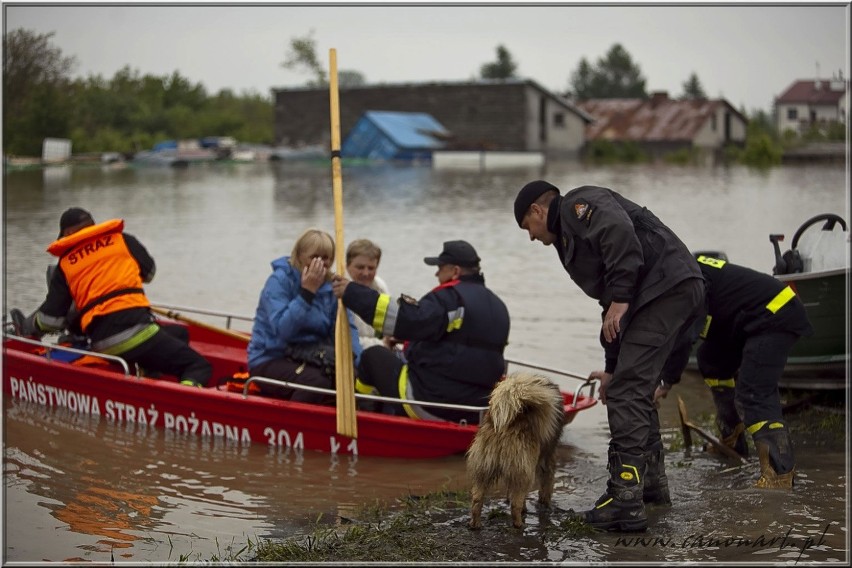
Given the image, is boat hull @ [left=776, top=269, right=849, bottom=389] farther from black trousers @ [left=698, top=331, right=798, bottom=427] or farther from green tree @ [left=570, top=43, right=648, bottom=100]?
green tree @ [left=570, top=43, right=648, bottom=100]

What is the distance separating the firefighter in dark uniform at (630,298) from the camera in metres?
5.54

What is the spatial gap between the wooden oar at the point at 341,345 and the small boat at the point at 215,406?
0.37 feet

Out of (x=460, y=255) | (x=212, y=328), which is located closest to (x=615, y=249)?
(x=460, y=255)

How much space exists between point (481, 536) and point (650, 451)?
110 centimetres

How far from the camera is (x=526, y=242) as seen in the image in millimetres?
19938

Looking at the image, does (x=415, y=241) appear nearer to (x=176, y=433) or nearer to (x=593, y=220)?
(x=176, y=433)

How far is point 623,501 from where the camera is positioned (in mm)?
5605

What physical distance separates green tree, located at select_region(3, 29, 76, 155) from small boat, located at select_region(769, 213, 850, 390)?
1121cm

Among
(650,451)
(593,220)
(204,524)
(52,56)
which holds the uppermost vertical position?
(52,56)

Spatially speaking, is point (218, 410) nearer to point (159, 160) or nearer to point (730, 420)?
point (730, 420)

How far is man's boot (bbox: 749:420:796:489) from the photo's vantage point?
20.7ft

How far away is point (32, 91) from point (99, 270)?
15221 millimetres

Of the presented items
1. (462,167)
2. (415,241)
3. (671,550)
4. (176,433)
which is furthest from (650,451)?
(462,167)

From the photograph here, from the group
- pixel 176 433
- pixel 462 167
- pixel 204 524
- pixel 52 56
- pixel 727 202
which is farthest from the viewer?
pixel 462 167
